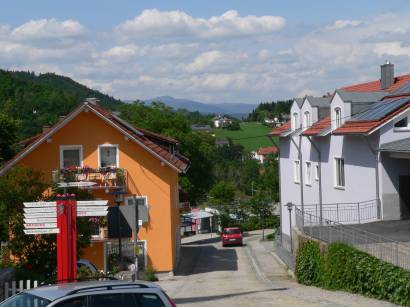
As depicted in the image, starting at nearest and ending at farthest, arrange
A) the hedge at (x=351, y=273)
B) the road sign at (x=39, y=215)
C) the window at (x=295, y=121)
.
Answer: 1. the road sign at (x=39, y=215)
2. the hedge at (x=351, y=273)
3. the window at (x=295, y=121)

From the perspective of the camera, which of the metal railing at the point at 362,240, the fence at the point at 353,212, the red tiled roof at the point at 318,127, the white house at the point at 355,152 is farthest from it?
the red tiled roof at the point at 318,127

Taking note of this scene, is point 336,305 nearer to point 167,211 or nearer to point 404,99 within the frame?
point 404,99

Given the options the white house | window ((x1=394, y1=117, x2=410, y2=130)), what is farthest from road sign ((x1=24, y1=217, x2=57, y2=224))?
window ((x1=394, y1=117, x2=410, y2=130))

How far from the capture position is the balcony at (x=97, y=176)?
110 ft

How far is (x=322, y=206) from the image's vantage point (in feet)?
119

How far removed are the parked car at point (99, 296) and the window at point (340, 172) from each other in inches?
998

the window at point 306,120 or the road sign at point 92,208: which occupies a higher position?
the window at point 306,120

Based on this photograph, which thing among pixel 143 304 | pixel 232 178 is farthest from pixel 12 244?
pixel 232 178

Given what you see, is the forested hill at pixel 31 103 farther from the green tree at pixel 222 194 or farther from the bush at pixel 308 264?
the bush at pixel 308 264

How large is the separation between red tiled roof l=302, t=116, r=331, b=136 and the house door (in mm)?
6632

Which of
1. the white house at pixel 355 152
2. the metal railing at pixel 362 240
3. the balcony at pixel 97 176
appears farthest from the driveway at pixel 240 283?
the balcony at pixel 97 176

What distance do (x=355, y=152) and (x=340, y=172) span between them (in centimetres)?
281

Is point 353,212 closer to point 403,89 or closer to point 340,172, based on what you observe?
point 340,172

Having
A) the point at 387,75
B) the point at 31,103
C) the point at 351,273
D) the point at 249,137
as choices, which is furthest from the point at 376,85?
the point at 249,137
